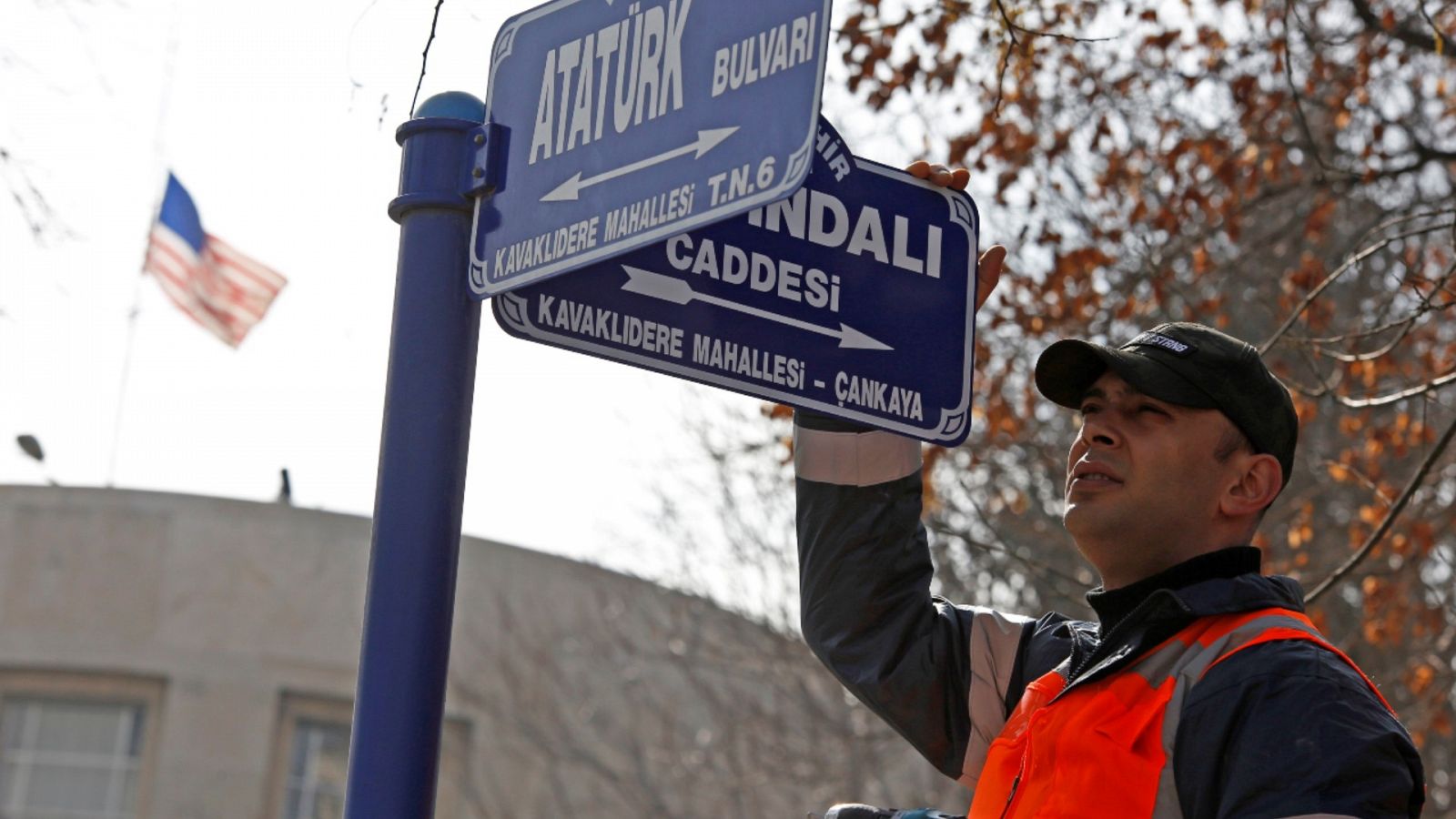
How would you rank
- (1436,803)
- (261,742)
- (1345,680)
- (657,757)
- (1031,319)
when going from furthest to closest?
(261,742), (657,757), (1436,803), (1031,319), (1345,680)

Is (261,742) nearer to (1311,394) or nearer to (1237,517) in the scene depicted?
(1311,394)

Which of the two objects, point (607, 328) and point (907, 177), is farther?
point (907, 177)

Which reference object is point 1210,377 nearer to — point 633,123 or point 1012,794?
point 1012,794

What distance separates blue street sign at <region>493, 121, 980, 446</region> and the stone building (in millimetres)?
17091

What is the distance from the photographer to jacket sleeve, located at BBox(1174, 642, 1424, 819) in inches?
94.3

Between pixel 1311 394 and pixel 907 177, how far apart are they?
3.69 m

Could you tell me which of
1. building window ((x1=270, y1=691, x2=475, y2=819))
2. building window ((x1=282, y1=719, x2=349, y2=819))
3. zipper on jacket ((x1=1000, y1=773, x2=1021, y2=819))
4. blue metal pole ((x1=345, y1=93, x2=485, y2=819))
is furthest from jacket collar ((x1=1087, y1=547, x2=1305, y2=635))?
building window ((x1=282, y1=719, x2=349, y2=819))

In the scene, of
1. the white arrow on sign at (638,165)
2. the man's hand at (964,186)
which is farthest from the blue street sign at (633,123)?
the man's hand at (964,186)

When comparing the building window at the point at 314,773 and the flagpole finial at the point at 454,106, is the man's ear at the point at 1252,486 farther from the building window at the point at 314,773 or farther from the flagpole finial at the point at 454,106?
the building window at the point at 314,773

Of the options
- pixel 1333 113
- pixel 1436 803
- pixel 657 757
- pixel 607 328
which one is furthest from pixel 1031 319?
pixel 657 757

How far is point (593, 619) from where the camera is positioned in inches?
862

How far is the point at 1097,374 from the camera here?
10.7 feet

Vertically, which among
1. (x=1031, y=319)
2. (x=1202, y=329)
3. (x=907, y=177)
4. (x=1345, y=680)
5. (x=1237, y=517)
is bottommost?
(x=1345, y=680)

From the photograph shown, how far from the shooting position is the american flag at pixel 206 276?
16.3m
